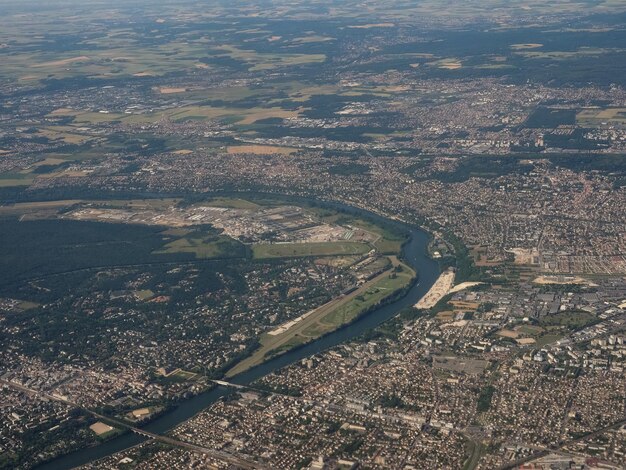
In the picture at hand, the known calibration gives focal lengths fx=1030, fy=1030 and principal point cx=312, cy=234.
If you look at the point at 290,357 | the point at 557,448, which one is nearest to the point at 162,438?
the point at 290,357

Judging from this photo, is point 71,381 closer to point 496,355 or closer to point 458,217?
point 496,355

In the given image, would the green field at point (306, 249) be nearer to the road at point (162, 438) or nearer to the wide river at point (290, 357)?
the wide river at point (290, 357)

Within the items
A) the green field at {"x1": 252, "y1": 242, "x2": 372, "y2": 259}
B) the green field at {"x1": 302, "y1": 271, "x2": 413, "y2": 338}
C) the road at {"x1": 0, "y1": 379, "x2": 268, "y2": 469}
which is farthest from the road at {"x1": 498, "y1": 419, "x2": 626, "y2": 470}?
the green field at {"x1": 252, "y1": 242, "x2": 372, "y2": 259}

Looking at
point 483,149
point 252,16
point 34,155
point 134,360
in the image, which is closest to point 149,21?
point 252,16

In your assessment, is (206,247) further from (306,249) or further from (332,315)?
(332,315)

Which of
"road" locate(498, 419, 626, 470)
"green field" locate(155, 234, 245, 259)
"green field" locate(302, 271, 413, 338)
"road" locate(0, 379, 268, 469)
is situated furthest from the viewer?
"green field" locate(155, 234, 245, 259)

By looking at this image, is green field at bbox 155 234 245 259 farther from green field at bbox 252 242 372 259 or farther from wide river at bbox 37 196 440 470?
wide river at bbox 37 196 440 470
